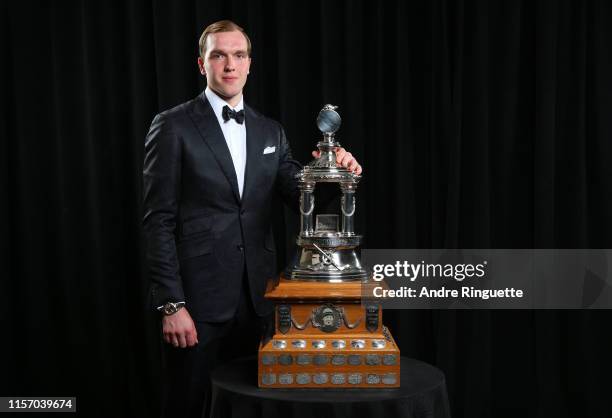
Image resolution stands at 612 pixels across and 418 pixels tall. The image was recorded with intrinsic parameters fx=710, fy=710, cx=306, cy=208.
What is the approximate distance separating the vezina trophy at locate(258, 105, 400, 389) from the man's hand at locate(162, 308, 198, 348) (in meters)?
0.35

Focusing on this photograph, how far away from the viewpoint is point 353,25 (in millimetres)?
3549

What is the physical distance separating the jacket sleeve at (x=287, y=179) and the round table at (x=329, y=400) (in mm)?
773

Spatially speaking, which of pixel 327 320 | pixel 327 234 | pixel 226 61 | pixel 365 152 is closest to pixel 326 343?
pixel 327 320

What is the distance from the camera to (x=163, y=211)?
100 inches

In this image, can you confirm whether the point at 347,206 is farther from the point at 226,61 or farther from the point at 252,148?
the point at 226,61

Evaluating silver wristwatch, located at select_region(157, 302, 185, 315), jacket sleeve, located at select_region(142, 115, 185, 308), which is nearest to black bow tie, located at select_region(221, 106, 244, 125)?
jacket sleeve, located at select_region(142, 115, 185, 308)

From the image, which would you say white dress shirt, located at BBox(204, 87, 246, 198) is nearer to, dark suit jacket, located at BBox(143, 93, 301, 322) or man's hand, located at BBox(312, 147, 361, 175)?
dark suit jacket, located at BBox(143, 93, 301, 322)

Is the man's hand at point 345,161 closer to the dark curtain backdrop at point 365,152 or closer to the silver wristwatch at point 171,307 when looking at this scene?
the silver wristwatch at point 171,307

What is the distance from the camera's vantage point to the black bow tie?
2658 millimetres

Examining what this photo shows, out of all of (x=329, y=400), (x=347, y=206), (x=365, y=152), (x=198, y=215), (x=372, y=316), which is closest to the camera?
(x=329, y=400)

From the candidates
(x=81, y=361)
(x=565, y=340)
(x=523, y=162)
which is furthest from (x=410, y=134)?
(x=81, y=361)

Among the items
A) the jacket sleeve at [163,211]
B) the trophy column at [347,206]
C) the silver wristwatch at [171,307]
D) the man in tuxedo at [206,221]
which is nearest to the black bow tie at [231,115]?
the man in tuxedo at [206,221]

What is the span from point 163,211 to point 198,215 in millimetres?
128

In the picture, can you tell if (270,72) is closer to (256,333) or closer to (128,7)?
(128,7)
